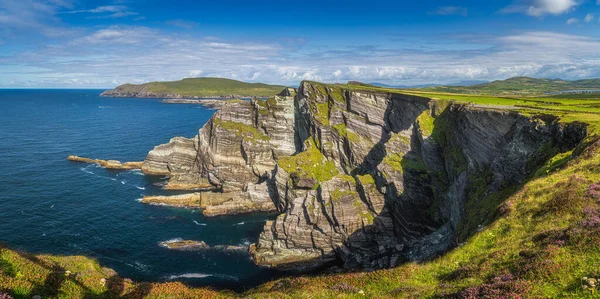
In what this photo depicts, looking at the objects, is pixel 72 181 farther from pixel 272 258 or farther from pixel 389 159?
pixel 389 159

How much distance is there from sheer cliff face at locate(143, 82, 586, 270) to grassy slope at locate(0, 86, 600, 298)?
5915mm

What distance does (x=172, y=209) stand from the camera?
76938 mm

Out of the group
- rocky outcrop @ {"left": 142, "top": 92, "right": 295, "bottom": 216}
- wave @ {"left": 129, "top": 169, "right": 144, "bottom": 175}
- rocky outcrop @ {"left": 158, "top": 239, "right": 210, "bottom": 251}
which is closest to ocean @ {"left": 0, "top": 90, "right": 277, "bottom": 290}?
wave @ {"left": 129, "top": 169, "right": 144, "bottom": 175}

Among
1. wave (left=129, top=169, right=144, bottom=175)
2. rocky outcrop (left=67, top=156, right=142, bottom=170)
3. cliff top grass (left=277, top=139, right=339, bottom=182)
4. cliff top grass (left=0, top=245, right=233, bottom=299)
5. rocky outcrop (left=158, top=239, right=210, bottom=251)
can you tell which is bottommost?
rocky outcrop (left=158, top=239, right=210, bottom=251)

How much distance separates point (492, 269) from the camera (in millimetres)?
17828

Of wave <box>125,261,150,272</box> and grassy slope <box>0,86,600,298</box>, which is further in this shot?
wave <box>125,261,150,272</box>

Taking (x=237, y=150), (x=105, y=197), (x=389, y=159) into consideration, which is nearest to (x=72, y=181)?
(x=105, y=197)

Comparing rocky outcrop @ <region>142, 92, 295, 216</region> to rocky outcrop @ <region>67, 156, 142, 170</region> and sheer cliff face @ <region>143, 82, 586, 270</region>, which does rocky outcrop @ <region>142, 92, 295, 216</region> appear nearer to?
sheer cliff face @ <region>143, 82, 586, 270</region>

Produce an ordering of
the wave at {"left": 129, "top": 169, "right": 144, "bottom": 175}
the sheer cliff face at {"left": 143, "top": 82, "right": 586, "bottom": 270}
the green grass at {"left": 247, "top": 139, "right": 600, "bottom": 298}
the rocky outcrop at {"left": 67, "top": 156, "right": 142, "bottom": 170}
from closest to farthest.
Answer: the green grass at {"left": 247, "top": 139, "right": 600, "bottom": 298} → the sheer cliff face at {"left": 143, "top": 82, "right": 586, "bottom": 270} → the wave at {"left": 129, "top": 169, "right": 144, "bottom": 175} → the rocky outcrop at {"left": 67, "top": 156, "right": 142, "bottom": 170}

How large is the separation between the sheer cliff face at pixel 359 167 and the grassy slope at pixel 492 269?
19.4 feet

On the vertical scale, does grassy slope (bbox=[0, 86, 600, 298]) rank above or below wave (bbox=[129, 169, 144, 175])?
above

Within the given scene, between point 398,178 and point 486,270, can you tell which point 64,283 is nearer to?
point 486,270

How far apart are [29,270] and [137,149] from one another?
117811 mm

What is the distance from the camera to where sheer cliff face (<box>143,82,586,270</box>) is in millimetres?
41250
